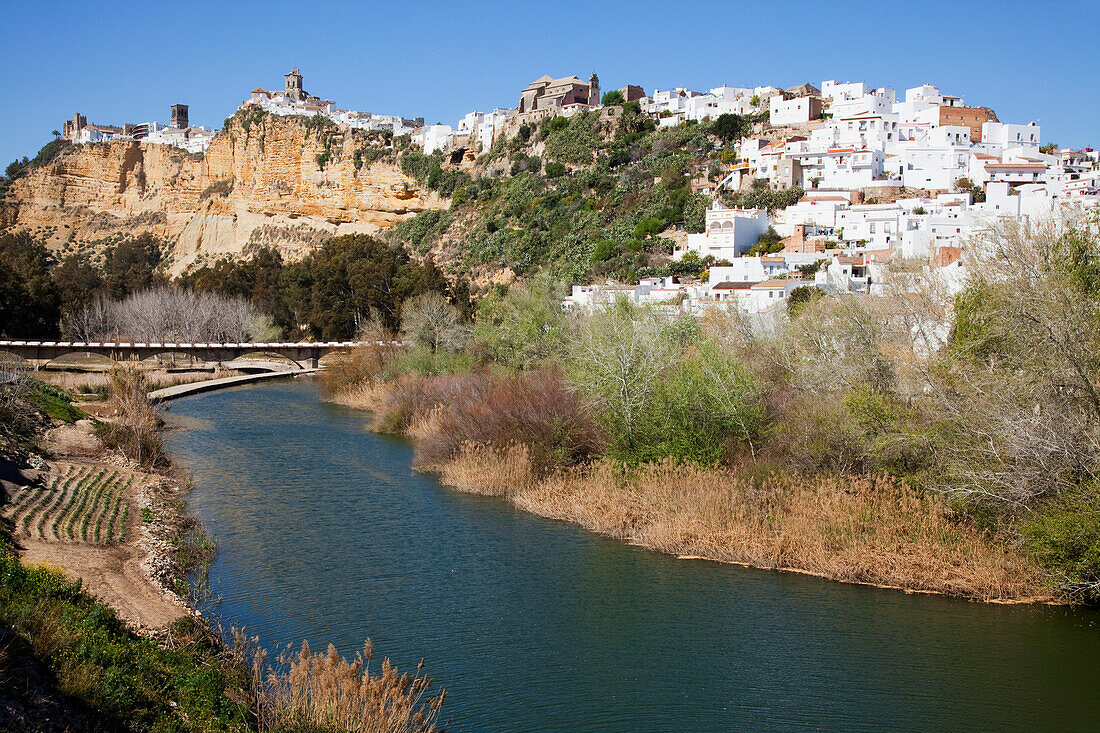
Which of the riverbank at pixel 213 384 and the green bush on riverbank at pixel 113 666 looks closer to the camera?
the green bush on riverbank at pixel 113 666

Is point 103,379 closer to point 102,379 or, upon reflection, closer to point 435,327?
point 102,379

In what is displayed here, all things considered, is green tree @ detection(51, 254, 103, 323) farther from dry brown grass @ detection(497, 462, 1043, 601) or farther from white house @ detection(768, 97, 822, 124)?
white house @ detection(768, 97, 822, 124)

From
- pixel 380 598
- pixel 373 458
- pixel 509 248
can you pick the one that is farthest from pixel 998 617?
pixel 509 248

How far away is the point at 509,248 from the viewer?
5406 cm

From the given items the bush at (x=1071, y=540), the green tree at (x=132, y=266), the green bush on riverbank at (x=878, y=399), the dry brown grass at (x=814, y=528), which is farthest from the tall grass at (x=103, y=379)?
the bush at (x=1071, y=540)

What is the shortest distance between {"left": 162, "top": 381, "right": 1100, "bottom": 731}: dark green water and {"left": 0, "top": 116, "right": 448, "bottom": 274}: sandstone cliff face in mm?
54197

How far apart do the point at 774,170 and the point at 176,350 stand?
33.7 meters

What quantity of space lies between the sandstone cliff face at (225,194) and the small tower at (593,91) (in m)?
14.6

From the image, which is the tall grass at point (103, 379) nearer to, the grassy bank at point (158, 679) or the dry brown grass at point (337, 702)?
the grassy bank at point (158, 679)

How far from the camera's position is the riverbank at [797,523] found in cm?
1205

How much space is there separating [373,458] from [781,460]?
1109 cm

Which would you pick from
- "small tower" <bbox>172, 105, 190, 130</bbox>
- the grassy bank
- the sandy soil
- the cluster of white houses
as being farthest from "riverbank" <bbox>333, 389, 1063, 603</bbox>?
"small tower" <bbox>172, 105, 190, 130</bbox>

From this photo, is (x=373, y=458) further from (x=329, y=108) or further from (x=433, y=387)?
(x=329, y=108)

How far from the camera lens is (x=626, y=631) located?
1137 cm
